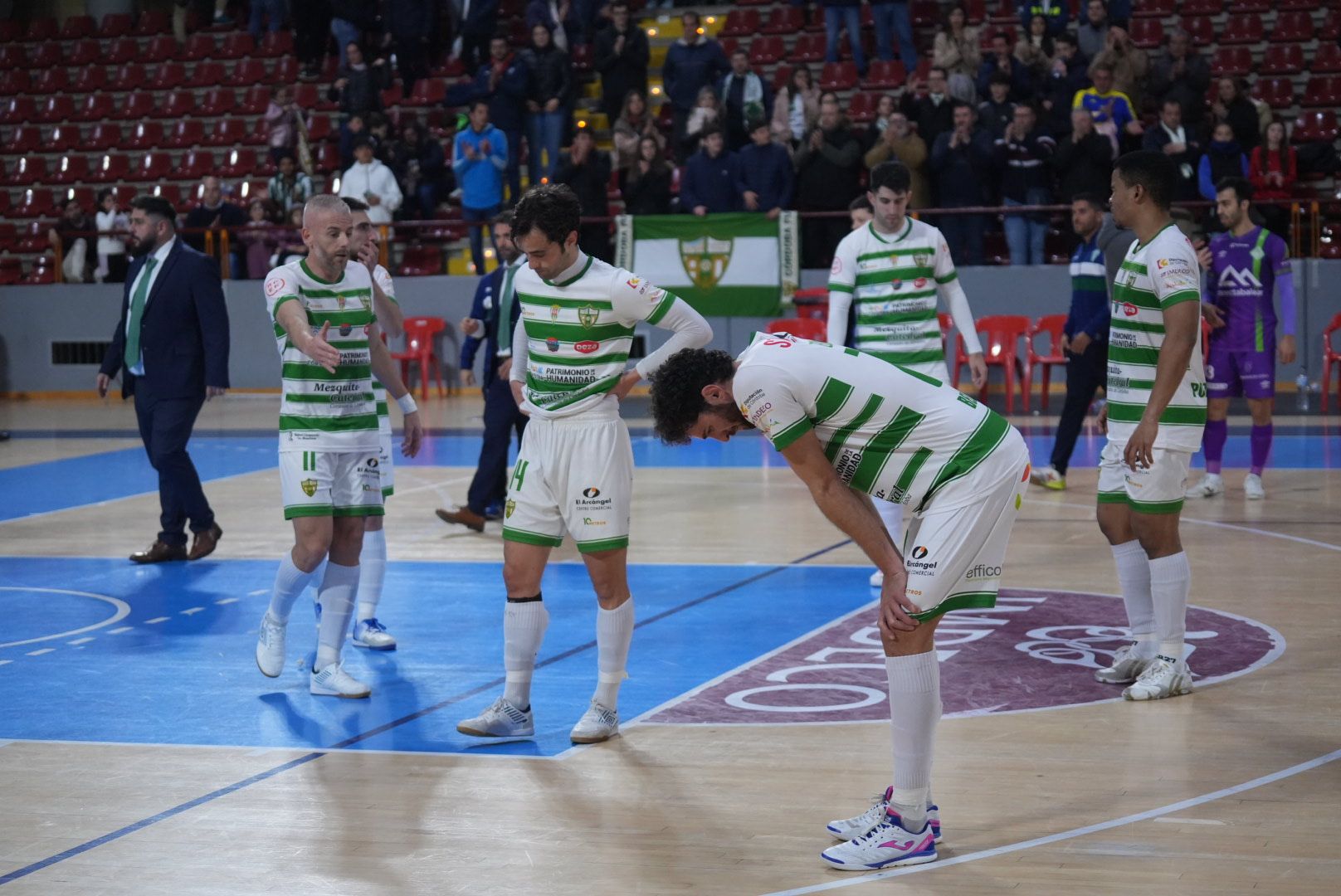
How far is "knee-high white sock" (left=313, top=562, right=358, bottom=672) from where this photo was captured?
7094 millimetres

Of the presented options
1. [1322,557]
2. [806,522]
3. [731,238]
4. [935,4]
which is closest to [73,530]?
[806,522]

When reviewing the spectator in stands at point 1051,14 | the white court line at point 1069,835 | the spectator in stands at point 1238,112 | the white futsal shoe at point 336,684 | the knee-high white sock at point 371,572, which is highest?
the spectator in stands at point 1051,14

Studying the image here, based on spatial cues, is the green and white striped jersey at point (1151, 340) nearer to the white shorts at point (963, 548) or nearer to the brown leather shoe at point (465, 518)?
the white shorts at point (963, 548)

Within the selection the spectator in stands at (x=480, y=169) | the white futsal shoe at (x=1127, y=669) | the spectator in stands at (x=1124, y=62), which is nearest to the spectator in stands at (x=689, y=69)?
the spectator in stands at (x=480, y=169)

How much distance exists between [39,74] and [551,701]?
2369 centimetres

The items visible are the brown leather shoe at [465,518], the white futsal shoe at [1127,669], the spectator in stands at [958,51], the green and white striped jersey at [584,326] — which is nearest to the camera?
the green and white striped jersey at [584,326]

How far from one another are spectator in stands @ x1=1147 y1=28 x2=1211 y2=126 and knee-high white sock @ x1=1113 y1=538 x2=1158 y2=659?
1274 centimetres

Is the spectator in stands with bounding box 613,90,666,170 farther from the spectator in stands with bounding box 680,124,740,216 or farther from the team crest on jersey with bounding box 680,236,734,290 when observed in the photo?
the team crest on jersey with bounding box 680,236,734,290

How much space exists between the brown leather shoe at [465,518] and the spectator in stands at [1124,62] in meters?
10.6

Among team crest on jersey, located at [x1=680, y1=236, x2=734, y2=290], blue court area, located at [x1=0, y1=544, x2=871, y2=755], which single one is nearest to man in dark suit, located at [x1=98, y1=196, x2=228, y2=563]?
blue court area, located at [x1=0, y1=544, x2=871, y2=755]

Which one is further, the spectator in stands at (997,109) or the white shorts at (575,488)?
the spectator in stands at (997,109)

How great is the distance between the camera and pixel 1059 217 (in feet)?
63.4

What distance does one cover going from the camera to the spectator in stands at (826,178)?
18.8 metres

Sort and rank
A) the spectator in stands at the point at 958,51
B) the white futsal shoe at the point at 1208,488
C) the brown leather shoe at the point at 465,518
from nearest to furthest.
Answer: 1. the brown leather shoe at the point at 465,518
2. the white futsal shoe at the point at 1208,488
3. the spectator in stands at the point at 958,51
